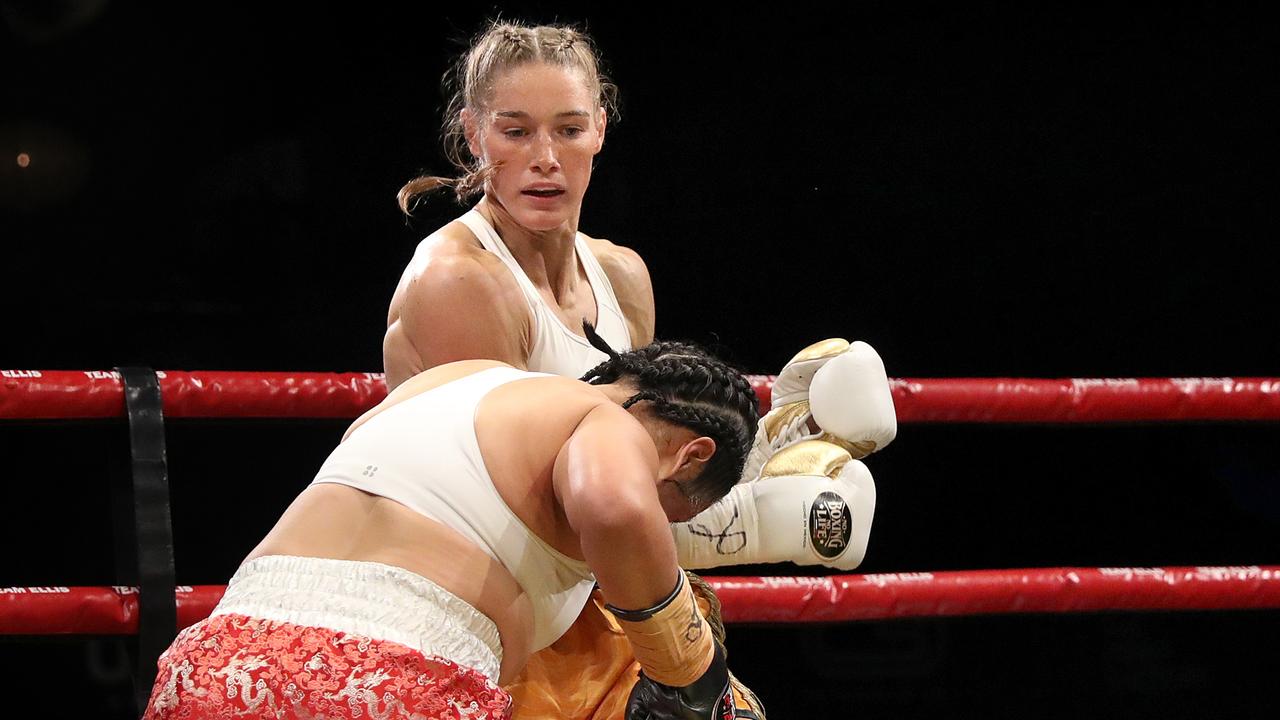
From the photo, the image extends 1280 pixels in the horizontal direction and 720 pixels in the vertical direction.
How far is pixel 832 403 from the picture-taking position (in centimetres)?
180

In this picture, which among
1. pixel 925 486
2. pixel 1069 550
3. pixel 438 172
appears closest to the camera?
pixel 438 172

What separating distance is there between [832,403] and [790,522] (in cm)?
18

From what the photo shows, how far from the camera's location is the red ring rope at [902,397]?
202 cm

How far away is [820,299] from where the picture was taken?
10.8ft

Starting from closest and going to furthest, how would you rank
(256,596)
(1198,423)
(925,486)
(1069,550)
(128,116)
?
(256,596) < (1198,423) < (128,116) < (925,486) < (1069,550)

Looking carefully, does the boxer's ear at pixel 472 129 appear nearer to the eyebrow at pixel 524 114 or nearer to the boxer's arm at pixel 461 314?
the eyebrow at pixel 524 114

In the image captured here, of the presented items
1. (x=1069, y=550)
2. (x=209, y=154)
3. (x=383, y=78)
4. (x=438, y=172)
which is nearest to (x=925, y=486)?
(x=1069, y=550)

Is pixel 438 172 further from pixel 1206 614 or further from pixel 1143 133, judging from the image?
pixel 1206 614

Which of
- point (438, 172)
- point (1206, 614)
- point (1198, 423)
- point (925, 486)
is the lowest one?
point (1206, 614)

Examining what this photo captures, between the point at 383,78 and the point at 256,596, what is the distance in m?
1.99

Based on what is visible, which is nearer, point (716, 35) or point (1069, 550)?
point (716, 35)

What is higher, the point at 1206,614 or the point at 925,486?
the point at 925,486

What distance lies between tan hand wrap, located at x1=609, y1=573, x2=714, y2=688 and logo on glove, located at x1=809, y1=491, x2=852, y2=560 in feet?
1.41

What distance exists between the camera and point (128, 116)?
294 centimetres
